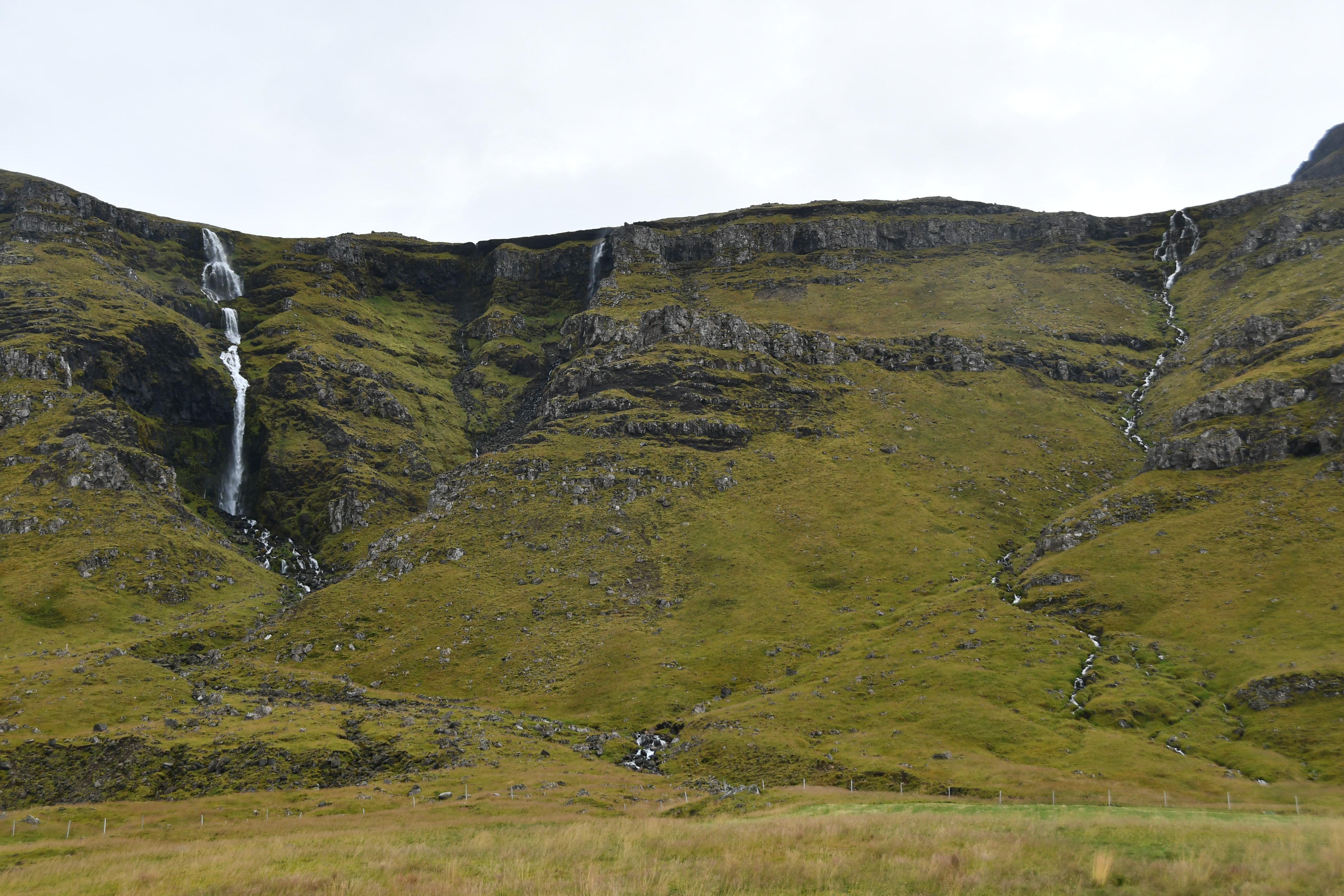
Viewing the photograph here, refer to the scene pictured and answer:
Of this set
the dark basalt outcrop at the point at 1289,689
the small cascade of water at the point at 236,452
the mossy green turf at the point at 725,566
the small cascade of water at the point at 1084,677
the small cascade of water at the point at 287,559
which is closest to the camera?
the dark basalt outcrop at the point at 1289,689

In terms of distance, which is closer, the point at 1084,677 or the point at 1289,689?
the point at 1289,689

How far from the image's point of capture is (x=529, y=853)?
27516mm

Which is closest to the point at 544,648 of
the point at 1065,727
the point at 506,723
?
the point at 506,723

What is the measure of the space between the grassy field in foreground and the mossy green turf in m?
30.0

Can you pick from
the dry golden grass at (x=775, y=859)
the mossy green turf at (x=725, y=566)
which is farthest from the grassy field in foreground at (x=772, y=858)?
the mossy green turf at (x=725, y=566)

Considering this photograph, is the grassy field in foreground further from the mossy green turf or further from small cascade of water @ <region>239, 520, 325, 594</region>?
small cascade of water @ <region>239, 520, 325, 594</region>

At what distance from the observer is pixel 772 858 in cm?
2369

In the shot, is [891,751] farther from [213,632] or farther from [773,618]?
[213,632]

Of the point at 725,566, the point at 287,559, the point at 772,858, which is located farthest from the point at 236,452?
the point at 772,858

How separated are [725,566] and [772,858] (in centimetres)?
9658

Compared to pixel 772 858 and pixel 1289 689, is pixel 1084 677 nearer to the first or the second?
pixel 1289 689

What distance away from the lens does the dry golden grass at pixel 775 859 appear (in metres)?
19.6

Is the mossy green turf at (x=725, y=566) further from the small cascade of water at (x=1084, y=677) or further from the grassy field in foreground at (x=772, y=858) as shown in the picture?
the grassy field in foreground at (x=772, y=858)

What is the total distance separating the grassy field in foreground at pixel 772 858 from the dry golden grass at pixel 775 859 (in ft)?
0.28
